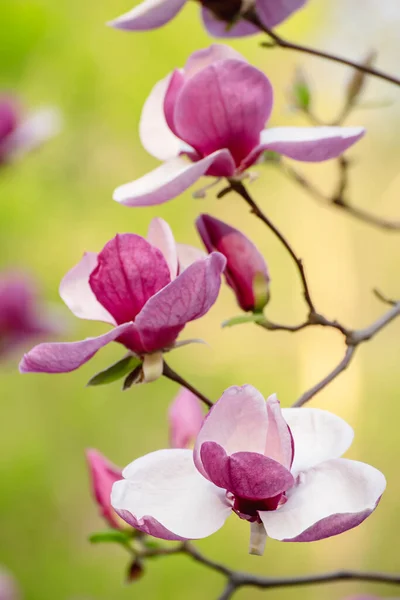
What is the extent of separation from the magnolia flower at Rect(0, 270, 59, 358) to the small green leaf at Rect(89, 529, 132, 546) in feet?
2.15

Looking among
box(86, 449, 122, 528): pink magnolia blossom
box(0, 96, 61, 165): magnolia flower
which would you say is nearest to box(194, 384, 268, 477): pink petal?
box(86, 449, 122, 528): pink magnolia blossom

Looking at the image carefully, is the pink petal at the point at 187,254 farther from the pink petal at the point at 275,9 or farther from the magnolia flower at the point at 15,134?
the magnolia flower at the point at 15,134

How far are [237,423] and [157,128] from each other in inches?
7.9

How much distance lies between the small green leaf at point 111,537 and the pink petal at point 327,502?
268 millimetres

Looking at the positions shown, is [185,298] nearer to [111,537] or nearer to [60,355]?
[60,355]

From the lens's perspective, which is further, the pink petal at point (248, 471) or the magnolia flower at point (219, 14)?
the magnolia flower at point (219, 14)

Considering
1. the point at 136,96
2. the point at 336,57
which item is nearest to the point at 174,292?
the point at 336,57

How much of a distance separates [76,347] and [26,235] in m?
3.14

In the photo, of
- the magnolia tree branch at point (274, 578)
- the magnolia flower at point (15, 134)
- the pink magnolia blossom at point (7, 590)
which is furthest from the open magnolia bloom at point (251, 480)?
the pink magnolia blossom at point (7, 590)

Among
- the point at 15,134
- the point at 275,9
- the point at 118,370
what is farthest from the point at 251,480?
the point at 15,134

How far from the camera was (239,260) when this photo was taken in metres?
0.42

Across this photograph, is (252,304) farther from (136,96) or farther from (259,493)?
(136,96)

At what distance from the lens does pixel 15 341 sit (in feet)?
3.91

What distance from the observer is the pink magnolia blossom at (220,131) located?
0.37 metres
